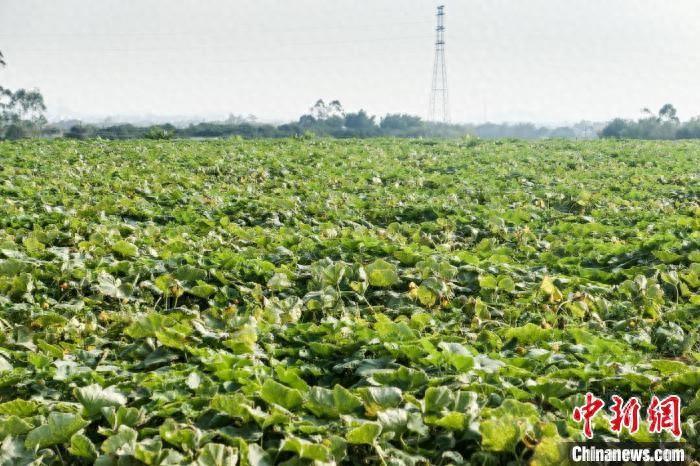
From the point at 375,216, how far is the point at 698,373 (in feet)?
16.7

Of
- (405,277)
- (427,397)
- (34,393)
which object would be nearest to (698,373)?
(427,397)

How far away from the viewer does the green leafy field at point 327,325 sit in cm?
215

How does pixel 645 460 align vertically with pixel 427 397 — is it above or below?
below

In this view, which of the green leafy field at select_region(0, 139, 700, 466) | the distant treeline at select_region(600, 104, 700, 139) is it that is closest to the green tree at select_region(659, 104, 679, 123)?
the distant treeline at select_region(600, 104, 700, 139)

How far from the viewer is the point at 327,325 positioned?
309 cm

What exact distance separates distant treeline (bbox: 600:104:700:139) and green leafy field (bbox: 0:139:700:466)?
42504 millimetres

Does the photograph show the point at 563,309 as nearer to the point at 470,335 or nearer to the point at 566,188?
the point at 470,335

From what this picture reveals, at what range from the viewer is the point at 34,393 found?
2.58 meters

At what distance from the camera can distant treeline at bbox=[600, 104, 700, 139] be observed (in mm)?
45938

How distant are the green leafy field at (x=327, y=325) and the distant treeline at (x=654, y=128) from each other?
42504 mm

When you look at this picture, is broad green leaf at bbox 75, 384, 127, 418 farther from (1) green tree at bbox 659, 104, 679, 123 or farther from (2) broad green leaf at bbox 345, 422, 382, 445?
(1) green tree at bbox 659, 104, 679, 123

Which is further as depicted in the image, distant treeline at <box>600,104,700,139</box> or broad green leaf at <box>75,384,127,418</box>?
distant treeline at <box>600,104,700,139</box>

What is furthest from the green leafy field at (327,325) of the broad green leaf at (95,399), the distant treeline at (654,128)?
the distant treeline at (654,128)

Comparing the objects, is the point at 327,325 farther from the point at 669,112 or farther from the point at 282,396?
the point at 669,112
